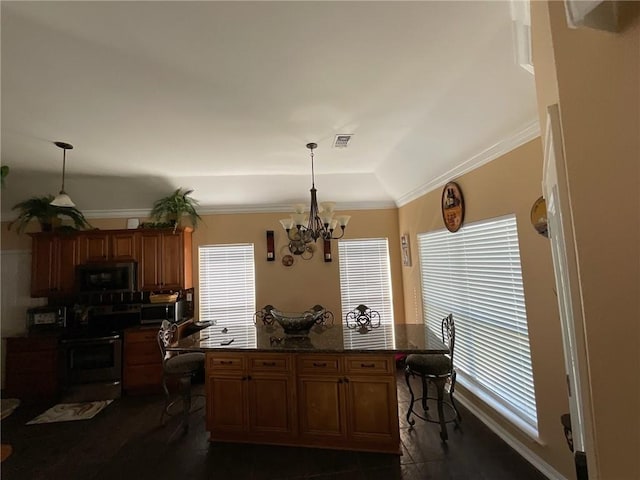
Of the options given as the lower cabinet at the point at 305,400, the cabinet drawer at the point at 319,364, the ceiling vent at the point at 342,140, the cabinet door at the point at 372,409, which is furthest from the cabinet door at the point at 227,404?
the ceiling vent at the point at 342,140

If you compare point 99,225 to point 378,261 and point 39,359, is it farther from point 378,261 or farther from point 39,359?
point 378,261

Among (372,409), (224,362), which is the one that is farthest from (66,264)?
(372,409)

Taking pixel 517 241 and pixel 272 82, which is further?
pixel 517 241

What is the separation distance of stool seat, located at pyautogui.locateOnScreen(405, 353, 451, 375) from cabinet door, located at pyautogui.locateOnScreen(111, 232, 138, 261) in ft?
13.2

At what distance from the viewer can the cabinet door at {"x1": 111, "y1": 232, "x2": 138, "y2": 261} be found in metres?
4.62

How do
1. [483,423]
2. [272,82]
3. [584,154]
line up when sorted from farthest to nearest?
1. [483,423]
2. [272,82]
3. [584,154]

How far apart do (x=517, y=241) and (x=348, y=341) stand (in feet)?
5.54

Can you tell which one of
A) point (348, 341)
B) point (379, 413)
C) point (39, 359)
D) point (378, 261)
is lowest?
point (379, 413)

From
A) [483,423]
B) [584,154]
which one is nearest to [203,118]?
[584,154]

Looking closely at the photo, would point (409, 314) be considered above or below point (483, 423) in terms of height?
above

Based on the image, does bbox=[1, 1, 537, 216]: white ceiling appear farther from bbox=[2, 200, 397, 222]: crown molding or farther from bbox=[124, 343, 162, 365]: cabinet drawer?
bbox=[124, 343, 162, 365]: cabinet drawer

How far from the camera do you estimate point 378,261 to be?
5336mm

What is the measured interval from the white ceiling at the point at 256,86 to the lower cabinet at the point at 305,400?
2141mm

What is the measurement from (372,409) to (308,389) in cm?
57
